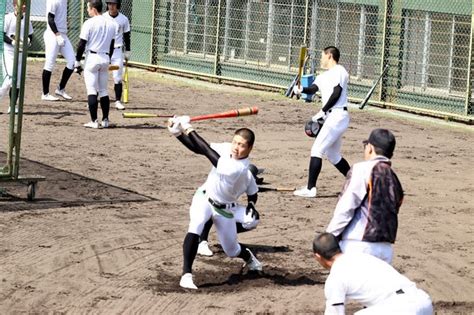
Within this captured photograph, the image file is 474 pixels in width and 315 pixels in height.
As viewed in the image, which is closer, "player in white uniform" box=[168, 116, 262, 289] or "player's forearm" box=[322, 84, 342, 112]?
"player in white uniform" box=[168, 116, 262, 289]

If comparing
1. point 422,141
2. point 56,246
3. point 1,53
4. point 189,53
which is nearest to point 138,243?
point 56,246

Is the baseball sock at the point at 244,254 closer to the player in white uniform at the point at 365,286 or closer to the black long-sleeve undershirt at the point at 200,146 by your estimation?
the black long-sleeve undershirt at the point at 200,146

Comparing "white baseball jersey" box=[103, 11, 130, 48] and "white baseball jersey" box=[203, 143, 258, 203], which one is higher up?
"white baseball jersey" box=[103, 11, 130, 48]

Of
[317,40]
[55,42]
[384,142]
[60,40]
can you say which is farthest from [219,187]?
[317,40]

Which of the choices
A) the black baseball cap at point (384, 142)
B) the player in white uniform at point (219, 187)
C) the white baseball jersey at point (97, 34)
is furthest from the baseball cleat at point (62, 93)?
the black baseball cap at point (384, 142)

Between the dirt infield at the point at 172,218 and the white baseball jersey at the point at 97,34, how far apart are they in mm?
1441

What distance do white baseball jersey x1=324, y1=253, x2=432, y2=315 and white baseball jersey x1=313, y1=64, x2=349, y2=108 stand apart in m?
7.34

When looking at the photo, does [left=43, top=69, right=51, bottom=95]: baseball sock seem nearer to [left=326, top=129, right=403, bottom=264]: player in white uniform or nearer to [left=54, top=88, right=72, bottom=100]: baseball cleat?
[left=54, top=88, right=72, bottom=100]: baseball cleat

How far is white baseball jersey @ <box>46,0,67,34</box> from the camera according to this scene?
2230cm

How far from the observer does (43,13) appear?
2981cm

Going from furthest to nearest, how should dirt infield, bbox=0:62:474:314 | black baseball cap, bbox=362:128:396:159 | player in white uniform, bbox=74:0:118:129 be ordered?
1. player in white uniform, bbox=74:0:118:129
2. dirt infield, bbox=0:62:474:314
3. black baseball cap, bbox=362:128:396:159

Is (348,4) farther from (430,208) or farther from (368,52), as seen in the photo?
(430,208)

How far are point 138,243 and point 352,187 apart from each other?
13.3 ft

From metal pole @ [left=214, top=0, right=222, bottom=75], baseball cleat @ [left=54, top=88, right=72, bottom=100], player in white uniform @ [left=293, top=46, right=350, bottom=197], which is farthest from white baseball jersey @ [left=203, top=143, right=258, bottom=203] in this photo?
metal pole @ [left=214, top=0, right=222, bottom=75]
